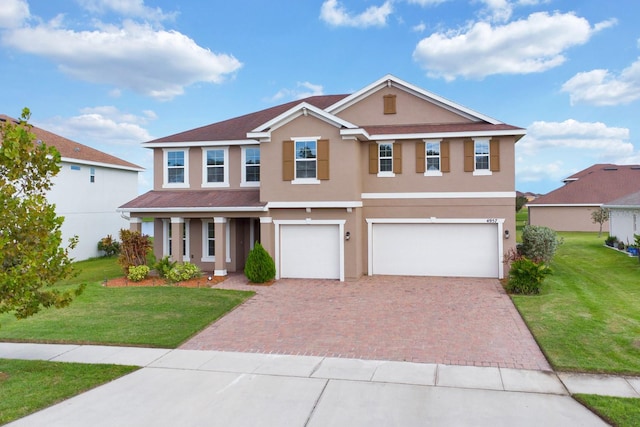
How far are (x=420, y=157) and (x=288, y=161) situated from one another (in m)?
5.23

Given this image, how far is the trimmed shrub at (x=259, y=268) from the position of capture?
16.2 metres

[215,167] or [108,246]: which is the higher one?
[215,167]

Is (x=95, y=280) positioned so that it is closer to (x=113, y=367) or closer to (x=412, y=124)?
(x=113, y=367)

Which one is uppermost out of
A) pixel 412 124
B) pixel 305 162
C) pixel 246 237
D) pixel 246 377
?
pixel 412 124

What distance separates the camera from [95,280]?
18.0 m

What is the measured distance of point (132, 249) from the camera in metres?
17.7

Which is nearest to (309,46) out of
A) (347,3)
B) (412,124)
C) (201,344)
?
(347,3)

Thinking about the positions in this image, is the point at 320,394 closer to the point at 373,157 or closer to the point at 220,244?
the point at 220,244

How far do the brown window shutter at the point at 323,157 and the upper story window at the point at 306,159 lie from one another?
0.69ft

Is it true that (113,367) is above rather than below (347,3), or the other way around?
below

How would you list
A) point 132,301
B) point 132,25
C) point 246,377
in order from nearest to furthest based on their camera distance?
1. point 246,377
2. point 132,301
3. point 132,25

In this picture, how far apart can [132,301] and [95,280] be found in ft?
18.0

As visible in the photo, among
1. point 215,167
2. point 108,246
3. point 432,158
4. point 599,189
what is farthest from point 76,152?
point 599,189

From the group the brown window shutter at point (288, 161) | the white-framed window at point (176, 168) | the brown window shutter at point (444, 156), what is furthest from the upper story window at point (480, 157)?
the white-framed window at point (176, 168)
